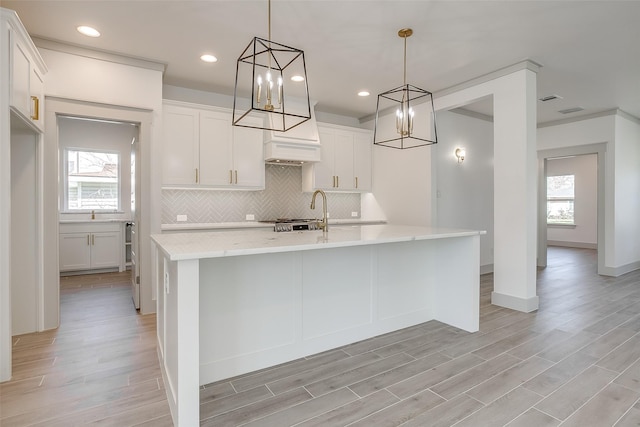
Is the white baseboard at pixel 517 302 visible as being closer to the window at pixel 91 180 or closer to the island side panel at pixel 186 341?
the island side panel at pixel 186 341

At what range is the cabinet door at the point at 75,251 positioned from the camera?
548cm

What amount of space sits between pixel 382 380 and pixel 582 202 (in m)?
10.1

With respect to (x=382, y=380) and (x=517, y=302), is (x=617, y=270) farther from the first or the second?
(x=382, y=380)

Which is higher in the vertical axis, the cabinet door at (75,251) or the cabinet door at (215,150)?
the cabinet door at (215,150)

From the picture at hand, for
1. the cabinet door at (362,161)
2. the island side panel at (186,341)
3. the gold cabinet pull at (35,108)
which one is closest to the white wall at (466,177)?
the cabinet door at (362,161)

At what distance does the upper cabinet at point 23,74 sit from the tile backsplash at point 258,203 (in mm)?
1717

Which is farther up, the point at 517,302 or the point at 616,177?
the point at 616,177

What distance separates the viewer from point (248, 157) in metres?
4.70

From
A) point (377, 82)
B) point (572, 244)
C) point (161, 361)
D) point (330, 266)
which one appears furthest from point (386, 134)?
point (572, 244)

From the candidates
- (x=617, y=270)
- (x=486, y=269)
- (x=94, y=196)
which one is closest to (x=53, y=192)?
(x=94, y=196)

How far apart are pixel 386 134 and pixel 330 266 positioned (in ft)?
11.7

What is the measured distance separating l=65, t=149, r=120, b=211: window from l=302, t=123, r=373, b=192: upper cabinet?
11.8ft

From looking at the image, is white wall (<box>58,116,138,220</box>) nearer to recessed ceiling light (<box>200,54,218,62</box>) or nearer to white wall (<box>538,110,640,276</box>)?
recessed ceiling light (<box>200,54,218,62</box>)

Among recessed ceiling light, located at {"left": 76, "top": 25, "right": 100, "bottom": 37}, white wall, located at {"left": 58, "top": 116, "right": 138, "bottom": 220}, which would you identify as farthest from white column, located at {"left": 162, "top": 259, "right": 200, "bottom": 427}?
white wall, located at {"left": 58, "top": 116, "right": 138, "bottom": 220}
